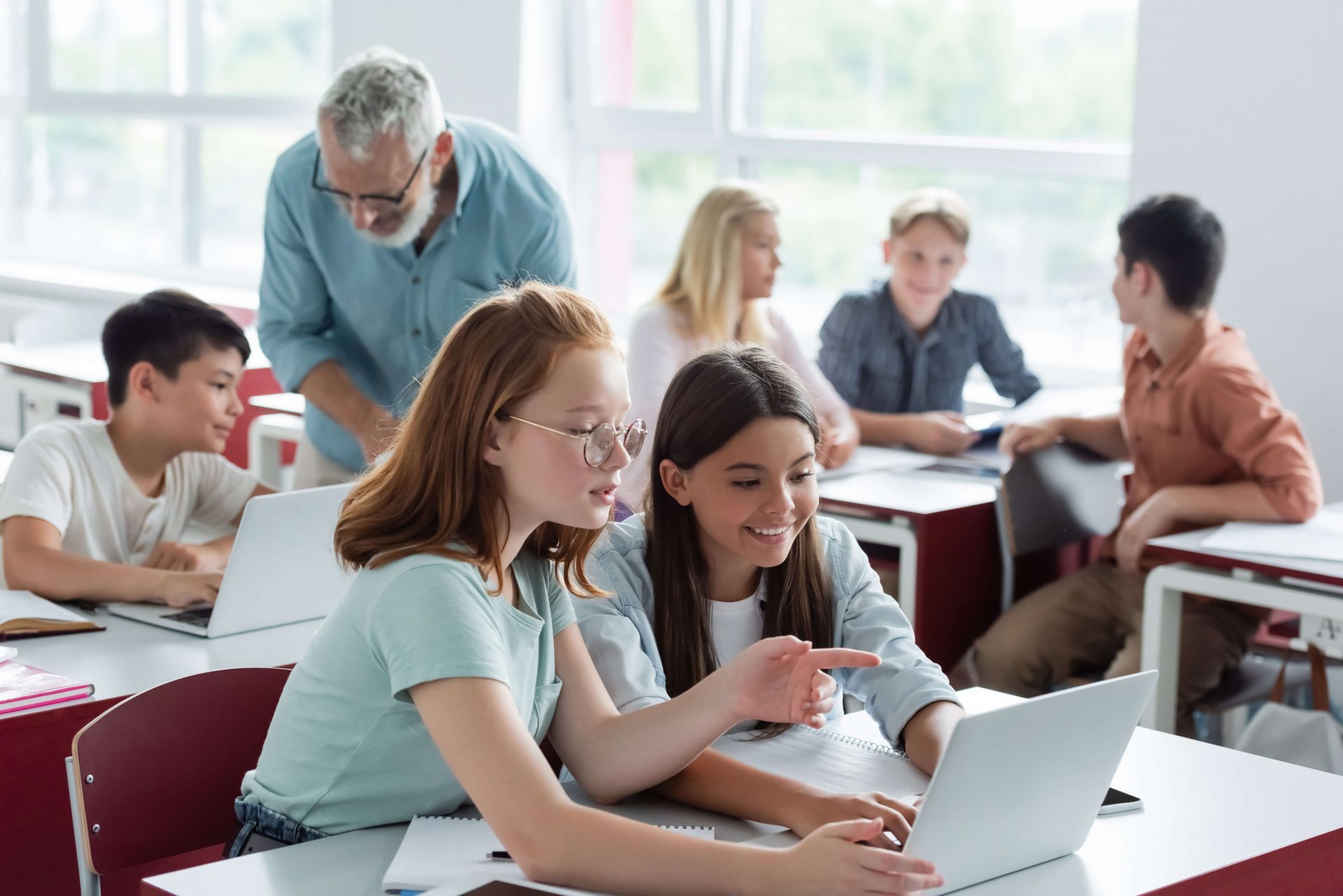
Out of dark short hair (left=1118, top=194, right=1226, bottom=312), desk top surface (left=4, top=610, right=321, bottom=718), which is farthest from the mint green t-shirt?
dark short hair (left=1118, top=194, right=1226, bottom=312)

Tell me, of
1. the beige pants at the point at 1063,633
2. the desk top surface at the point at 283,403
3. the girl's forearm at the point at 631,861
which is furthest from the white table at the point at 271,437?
the girl's forearm at the point at 631,861

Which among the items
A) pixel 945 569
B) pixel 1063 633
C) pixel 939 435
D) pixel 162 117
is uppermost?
pixel 162 117

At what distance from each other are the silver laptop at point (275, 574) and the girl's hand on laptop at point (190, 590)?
0.02 m

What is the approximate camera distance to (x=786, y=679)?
136 centimetres

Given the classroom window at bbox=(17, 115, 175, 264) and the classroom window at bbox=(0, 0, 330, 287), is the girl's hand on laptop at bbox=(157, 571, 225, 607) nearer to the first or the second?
the classroom window at bbox=(0, 0, 330, 287)

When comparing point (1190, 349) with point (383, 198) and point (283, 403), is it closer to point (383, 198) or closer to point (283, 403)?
point (383, 198)

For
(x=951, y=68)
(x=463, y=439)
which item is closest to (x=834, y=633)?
(x=463, y=439)

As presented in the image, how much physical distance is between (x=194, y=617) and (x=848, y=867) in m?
1.28

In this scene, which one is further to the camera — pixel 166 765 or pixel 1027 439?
pixel 1027 439

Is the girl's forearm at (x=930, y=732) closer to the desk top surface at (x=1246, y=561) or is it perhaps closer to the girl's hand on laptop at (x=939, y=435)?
the desk top surface at (x=1246, y=561)

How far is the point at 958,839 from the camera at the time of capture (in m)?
1.20

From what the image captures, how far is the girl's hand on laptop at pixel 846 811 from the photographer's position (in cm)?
131

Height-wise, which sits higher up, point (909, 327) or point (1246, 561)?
point (909, 327)

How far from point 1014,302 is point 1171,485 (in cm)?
148
